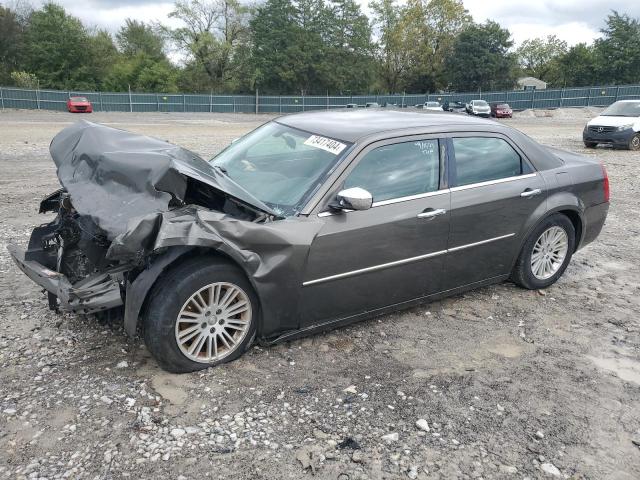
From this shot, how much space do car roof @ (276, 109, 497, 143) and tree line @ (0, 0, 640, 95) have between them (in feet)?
167

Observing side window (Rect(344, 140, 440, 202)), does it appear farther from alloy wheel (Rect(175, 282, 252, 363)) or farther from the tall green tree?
the tall green tree

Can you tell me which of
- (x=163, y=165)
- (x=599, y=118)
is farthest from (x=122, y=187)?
(x=599, y=118)

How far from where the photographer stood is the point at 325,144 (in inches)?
159

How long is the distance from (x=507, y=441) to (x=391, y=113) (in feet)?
9.42

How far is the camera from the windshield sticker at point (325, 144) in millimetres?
3922

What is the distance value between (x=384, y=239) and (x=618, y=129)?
14.9m

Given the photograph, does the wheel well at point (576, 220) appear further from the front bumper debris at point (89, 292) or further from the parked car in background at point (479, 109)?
the parked car in background at point (479, 109)

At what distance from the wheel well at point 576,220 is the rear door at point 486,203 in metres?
0.47

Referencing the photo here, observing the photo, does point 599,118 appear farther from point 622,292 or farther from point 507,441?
point 507,441

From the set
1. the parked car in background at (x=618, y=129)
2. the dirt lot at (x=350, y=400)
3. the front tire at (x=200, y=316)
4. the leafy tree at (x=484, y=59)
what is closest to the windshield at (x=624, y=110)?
the parked car in background at (x=618, y=129)

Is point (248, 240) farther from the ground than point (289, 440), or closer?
farther from the ground

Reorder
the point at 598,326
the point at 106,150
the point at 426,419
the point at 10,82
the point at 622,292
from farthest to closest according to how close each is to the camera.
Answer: the point at 10,82
the point at 622,292
the point at 598,326
the point at 106,150
the point at 426,419

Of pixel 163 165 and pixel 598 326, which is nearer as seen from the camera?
pixel 163 165

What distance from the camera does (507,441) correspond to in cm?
300
